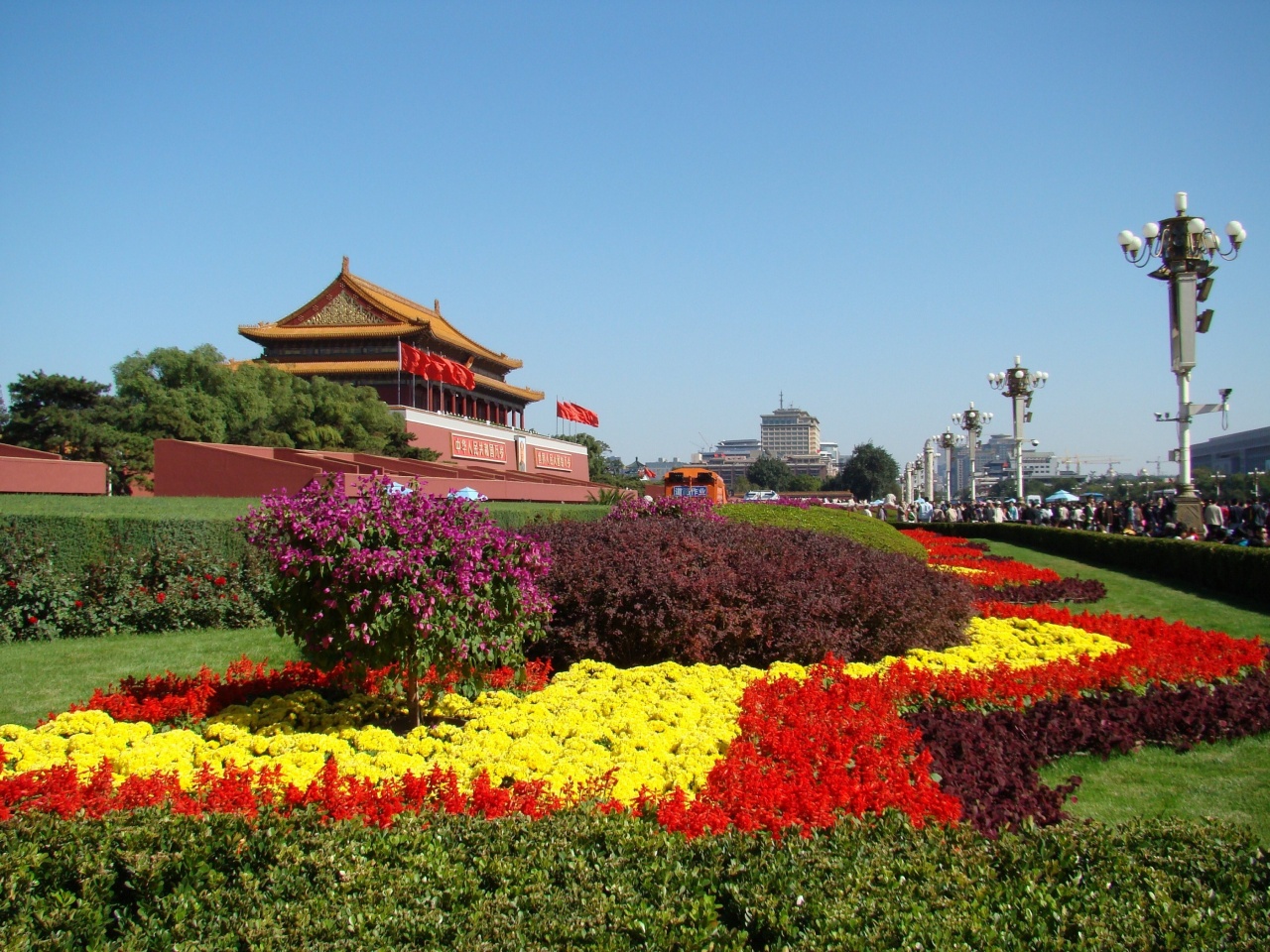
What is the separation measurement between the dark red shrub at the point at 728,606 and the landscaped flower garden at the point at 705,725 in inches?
0.8

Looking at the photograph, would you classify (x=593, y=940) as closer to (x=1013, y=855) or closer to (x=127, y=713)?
(x=1013, y=855)

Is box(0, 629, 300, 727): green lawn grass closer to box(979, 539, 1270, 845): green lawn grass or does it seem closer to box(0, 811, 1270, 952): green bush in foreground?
box(0, 811, 1270, 952): green bush in foreground

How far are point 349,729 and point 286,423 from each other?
74.0 feet

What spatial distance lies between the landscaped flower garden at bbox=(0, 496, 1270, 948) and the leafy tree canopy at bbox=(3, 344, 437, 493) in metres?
16.2

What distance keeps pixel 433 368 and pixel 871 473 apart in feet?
194

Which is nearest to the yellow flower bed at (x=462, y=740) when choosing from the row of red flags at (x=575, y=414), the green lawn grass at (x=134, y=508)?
the green lawn grass at (x=134, y=508)

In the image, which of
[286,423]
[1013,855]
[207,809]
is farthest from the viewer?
[286,423]

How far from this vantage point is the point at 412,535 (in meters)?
4.42

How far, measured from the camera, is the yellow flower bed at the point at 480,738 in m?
3.95

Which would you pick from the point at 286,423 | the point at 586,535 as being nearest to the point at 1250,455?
the point at 286,423

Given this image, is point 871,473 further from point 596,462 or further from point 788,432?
point 788,432

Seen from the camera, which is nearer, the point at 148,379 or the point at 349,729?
the point at 349,729

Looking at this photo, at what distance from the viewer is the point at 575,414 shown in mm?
51094

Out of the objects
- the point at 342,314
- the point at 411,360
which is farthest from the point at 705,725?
the point at 342,314
